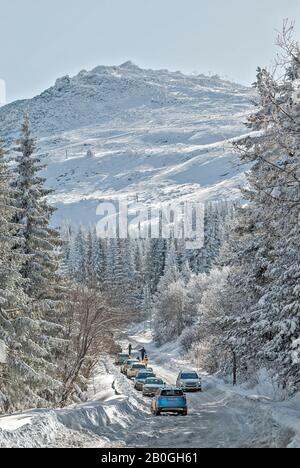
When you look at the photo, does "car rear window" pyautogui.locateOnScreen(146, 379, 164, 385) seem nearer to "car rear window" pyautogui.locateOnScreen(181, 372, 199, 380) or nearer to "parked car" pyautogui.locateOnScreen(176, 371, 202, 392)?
"parked car" pyautogui.locateOnScreen(176, 371, 202, 392)

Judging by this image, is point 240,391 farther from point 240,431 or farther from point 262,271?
point 240,431

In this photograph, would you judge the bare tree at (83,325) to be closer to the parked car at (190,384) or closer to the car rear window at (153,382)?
the car rear window at (153,382)

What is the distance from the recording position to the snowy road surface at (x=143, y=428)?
16531mm

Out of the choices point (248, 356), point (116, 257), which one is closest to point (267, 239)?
point (248, 356)

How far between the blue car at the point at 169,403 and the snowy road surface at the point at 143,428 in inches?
14.9

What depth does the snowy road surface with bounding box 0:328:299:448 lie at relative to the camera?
1653 cm

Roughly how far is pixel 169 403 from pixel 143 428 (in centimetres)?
526

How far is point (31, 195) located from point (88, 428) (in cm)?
1308

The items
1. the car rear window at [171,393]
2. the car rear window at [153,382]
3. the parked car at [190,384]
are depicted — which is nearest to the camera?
the car rear window at [171,393]

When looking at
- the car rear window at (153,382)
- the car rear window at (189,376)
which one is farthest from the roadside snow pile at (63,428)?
the car rear window at (189,376)

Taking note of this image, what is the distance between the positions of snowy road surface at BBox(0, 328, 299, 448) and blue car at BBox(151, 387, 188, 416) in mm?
378

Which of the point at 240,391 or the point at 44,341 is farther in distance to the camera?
the point at 240,391

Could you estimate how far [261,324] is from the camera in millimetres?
21016

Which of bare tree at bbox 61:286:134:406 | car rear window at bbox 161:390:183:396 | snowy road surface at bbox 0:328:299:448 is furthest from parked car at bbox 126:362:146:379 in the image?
car rear window at bbox 161:390:183:396
